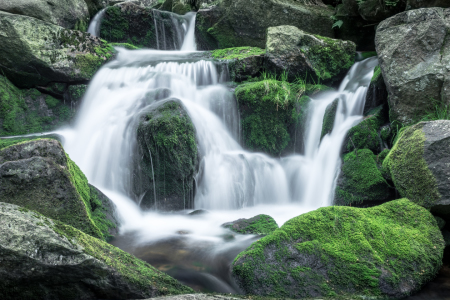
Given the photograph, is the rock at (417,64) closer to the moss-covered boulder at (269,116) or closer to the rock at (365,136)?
the rock at (365,136)

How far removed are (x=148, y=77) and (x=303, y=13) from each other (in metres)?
5.16

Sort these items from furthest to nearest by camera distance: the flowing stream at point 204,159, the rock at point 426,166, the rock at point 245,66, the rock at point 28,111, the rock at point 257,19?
the rock at point 257,19, the rock at point 245,66, the rock at point 28,111, the flowing stream at point 204,159, the rock at point 426,166

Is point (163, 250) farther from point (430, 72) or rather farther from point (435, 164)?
point (430, 72)

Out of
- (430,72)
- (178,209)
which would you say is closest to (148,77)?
(178,209)

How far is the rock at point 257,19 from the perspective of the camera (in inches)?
394

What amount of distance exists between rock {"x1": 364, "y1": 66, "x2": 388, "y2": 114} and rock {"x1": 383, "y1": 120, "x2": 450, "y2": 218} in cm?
223

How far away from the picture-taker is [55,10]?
9.27m

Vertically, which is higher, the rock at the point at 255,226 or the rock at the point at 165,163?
the rock at the point at 165,163

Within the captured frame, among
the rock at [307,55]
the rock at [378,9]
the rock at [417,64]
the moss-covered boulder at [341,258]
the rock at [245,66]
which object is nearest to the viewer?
the moss-covered boulder at [341,258]

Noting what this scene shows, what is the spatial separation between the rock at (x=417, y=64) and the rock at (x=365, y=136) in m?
0.35

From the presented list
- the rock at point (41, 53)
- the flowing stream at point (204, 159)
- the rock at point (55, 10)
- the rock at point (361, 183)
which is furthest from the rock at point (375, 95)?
the rock at point (55, 10)

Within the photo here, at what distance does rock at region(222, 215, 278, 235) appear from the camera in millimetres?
4516

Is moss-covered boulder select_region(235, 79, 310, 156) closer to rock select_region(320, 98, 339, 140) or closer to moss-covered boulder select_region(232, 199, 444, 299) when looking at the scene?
rock select_region(320, 98, 339, 140)

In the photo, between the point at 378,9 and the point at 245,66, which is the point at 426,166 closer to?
the point at 245,66
